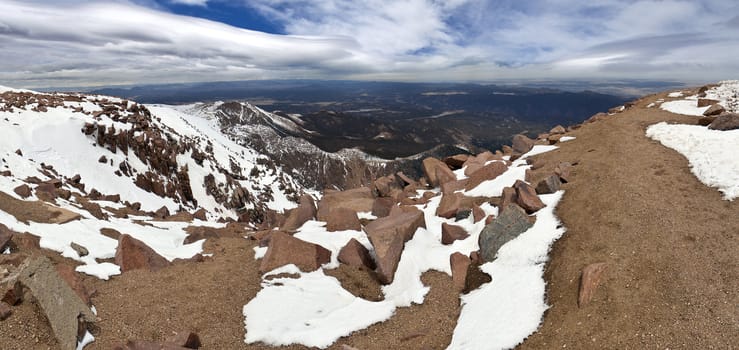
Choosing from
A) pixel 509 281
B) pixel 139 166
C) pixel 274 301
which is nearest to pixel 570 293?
pixel 509 281

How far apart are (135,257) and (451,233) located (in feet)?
52.4

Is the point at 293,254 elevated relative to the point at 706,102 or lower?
lower

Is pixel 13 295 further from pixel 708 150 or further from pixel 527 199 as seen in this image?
pixel 708 150

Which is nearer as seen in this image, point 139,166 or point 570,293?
point 570,293

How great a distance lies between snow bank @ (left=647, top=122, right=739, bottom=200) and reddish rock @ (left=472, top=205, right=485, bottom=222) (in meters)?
10.6

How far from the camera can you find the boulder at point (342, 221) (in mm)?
22703

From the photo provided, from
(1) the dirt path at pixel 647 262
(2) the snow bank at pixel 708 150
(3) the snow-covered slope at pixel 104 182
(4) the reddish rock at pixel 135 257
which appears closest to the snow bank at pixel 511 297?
(1) the dirt path at pixel 647 262

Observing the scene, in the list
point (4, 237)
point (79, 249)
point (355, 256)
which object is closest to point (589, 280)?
point (355, 256)

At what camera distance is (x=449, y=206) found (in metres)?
24.0

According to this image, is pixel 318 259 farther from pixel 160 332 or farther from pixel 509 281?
pixel 509 281

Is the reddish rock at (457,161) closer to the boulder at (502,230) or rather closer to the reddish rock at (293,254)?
the boulder at (502,230)

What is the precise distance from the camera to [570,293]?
12.8 m

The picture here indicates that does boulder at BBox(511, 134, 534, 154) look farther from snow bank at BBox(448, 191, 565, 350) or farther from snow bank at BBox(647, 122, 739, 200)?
snow bank at BBox(448, 191, 565, 350)

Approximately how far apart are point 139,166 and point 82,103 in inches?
675
